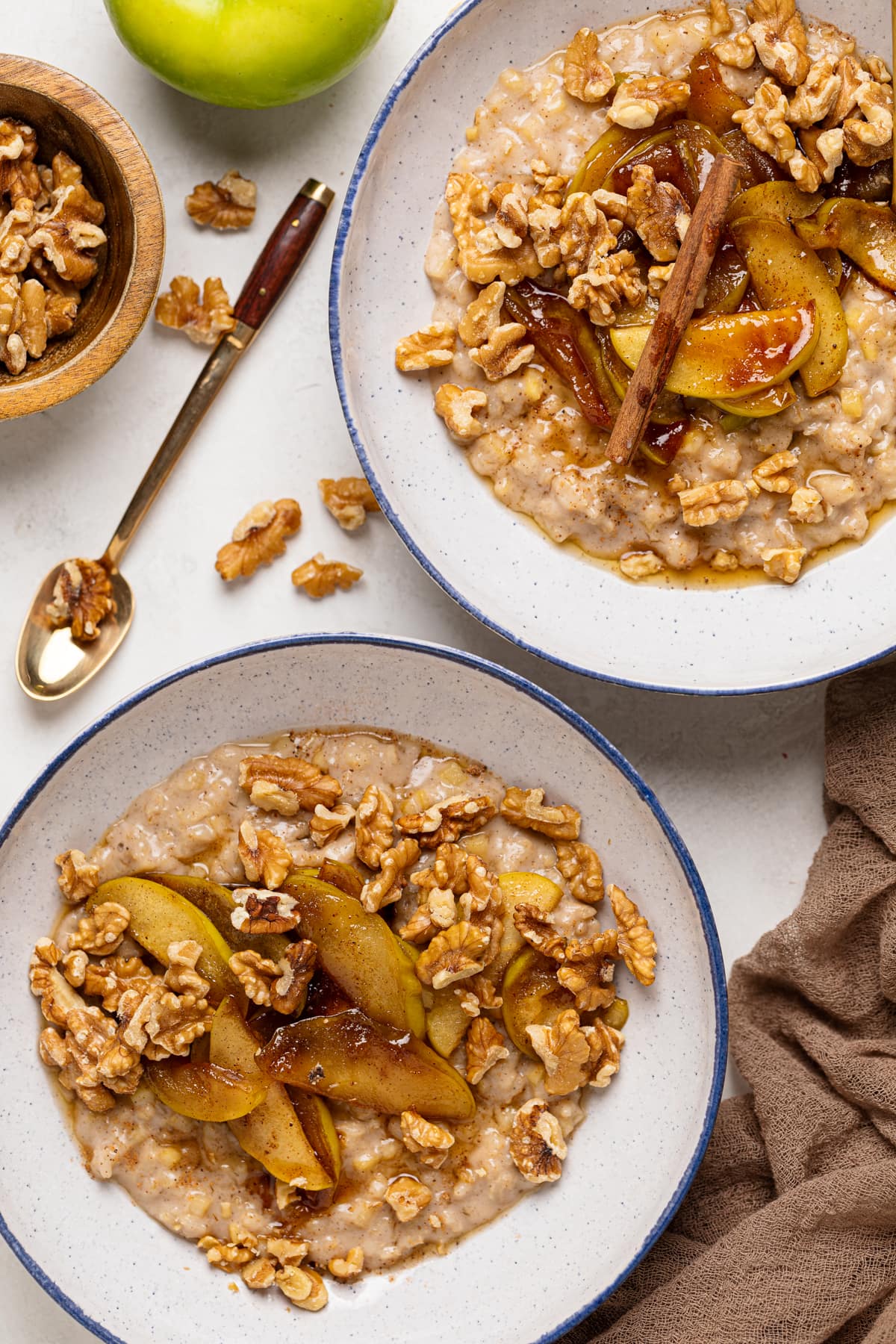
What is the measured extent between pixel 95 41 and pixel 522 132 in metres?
0.76

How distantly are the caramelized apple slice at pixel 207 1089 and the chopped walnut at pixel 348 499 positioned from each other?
0.89 m

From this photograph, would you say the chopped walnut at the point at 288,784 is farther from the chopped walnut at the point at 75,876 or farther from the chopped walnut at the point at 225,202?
the chopped walnut at the point at 225,202

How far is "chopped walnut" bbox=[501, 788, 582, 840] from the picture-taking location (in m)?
1.87

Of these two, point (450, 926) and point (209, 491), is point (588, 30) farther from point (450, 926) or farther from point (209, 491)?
point (450, 926)

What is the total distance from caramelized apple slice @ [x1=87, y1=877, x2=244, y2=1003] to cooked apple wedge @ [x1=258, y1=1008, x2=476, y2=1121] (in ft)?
0.36

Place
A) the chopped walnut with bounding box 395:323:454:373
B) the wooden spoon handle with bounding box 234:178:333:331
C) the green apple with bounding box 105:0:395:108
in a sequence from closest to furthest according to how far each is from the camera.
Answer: the green apple with bounding box 105:0:395:108
the chopped walnut with bounding box 395:323:454:373
the wooden spoon handle with bounding box 234:178:333:331

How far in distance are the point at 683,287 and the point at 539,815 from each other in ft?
2.71

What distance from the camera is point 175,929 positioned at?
71.3 inches

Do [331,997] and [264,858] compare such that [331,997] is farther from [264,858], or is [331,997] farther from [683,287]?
[683,287]

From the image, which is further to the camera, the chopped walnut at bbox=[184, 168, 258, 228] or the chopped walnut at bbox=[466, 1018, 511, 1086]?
the chopped walnut at bbox=[184, 168, 258, 228]

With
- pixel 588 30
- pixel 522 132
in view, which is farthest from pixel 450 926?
pixel 588 30

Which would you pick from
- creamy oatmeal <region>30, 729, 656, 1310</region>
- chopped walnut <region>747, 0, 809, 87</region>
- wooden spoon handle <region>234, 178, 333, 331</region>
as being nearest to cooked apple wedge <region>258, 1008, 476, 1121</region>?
creamy oatmeal <region>30, 729, 656, 1310</region>

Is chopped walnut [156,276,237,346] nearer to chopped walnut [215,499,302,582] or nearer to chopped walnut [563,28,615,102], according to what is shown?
chopped walnut [215,499,302,582]

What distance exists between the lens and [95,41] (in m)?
2.01
